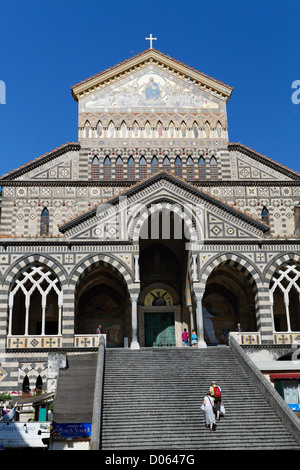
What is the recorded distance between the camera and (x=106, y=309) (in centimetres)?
3409

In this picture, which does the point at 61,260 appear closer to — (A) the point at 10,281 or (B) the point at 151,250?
(A) the point at 10,281

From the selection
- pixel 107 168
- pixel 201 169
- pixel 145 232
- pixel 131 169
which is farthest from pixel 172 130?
pixel 145 232

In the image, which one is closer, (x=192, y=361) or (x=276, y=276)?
(x=192, y=361)

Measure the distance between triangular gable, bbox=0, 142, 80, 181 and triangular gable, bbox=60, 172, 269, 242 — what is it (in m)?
7.92

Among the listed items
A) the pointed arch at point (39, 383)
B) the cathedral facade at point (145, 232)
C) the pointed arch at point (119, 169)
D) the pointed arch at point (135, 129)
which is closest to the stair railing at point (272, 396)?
the cathedral facade at point (145, 232)

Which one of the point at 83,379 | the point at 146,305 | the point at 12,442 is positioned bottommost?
the point at 12,442

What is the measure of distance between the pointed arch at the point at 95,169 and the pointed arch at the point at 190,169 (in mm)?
6150

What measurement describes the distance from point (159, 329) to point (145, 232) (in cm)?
639

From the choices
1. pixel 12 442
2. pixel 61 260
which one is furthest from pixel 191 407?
pixel 61 260

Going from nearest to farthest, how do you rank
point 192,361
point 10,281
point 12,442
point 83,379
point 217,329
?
1. point 12,442
2. point 83,379
3. point 192,361
4. point 10,281
5. point 217,329

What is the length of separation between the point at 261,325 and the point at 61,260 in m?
11.2

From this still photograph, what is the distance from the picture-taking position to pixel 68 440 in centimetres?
1888

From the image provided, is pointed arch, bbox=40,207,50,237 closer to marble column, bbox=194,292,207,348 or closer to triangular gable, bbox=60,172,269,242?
triangular gable, bbox=60,172,269,242

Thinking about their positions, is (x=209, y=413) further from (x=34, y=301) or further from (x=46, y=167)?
(x=46, y=167)
